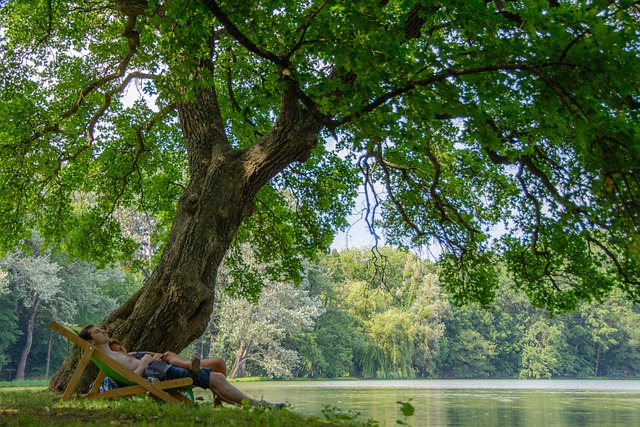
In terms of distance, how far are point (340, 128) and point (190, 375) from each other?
26.9ft

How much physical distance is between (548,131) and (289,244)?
9.34 metres

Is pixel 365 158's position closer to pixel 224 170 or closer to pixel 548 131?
pixel 224 170

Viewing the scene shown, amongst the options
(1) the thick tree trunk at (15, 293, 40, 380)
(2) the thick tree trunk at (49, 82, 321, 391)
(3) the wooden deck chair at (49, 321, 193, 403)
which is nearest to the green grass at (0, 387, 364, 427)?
(3) the wooden deck chair at (49, 321, 193, 403)

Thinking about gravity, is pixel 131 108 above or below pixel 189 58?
above

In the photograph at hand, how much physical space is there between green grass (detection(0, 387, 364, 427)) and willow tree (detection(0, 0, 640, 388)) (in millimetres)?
2140

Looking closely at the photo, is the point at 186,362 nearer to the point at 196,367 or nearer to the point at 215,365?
the point at 196,367

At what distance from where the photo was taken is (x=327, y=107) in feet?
26.3

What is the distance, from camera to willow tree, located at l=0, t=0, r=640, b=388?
280 inches

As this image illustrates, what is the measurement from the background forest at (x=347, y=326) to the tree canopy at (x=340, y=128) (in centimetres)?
338

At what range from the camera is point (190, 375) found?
6770mm

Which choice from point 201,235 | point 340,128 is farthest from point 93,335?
point 340,128

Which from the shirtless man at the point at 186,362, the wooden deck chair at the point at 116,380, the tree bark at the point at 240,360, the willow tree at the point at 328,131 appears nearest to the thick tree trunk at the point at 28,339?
the tree bark at the point at 240,360

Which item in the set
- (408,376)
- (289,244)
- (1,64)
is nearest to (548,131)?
(289,244)

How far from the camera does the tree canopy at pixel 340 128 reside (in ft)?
23.1
